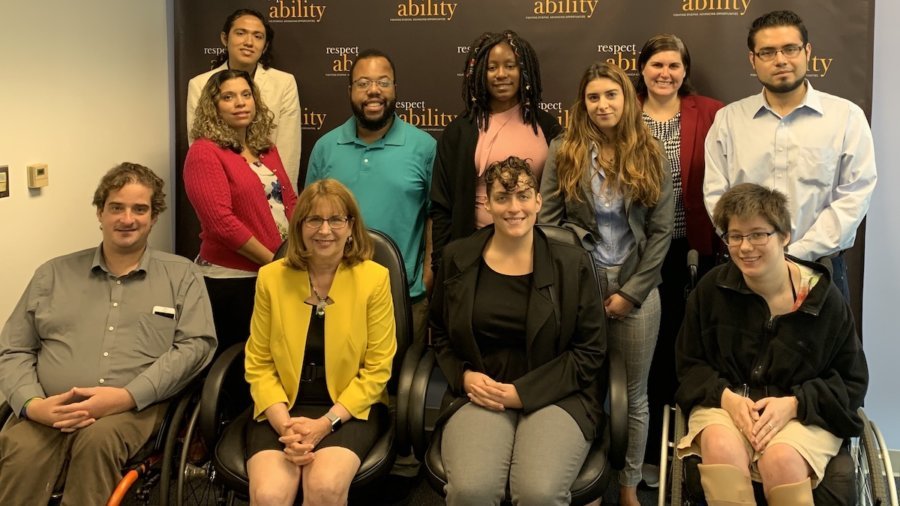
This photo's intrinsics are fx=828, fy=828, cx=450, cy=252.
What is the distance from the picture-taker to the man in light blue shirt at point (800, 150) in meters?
2.77

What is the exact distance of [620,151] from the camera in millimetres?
2732

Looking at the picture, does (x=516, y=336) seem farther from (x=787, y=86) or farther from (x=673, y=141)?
(x=787, y=86)

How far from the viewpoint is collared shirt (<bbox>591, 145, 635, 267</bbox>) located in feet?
9.08

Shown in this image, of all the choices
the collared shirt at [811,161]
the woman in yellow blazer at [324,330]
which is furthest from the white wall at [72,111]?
the collared shirt at [811,161]

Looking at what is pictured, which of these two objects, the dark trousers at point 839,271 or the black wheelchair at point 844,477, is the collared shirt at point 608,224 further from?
the dark trousers at point 839,271

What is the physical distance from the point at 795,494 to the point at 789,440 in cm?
16

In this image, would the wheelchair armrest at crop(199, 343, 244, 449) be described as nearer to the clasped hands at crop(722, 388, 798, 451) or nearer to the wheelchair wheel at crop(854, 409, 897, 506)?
the clasped hands at crop(722, 388, 798, 451)

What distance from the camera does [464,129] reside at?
303cm

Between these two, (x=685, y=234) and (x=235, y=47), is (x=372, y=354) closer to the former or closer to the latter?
(x=685, y=234)

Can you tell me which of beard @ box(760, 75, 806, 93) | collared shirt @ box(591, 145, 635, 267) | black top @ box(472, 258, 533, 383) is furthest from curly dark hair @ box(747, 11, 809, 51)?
black top @ box(472, 258, 533, 383)

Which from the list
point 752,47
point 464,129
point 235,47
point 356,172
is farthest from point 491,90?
point 235,47

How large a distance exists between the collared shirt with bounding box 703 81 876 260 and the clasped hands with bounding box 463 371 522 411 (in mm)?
1011

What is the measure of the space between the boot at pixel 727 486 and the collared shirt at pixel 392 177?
131 centimetres

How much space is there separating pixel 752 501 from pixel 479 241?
→ 3.57ft
